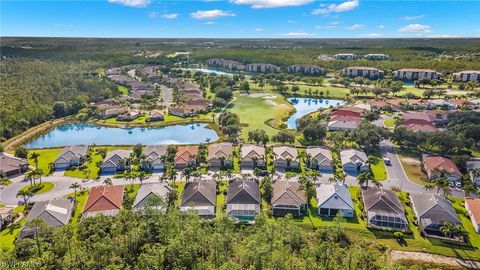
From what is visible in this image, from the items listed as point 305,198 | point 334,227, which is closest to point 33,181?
point 305,198

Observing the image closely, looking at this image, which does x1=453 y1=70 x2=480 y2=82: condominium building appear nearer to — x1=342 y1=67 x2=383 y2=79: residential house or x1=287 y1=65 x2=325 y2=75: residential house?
x1=342 y1=67 x2=383 y2=79: residential house

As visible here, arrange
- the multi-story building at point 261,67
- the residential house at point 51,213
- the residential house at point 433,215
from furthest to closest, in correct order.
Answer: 1. the multi-story building at point 261,67
2. the residential house at point 433,215
3. the residential house at point 51,213

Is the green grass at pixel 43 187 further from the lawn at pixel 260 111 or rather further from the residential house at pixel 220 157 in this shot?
the lawn at pixel 260 111

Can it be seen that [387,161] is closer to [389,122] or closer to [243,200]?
[389,122]

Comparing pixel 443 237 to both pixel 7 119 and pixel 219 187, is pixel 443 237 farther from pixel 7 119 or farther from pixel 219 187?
pixel 7 119

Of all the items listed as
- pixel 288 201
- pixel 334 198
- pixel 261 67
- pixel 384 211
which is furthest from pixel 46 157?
pixel 261 67

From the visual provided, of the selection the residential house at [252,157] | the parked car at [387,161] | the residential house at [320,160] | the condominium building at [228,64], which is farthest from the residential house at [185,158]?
the condominium building at [228,64]

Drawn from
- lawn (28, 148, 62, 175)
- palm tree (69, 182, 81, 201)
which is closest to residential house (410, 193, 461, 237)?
palm tree (69, 182, 81, 201)
